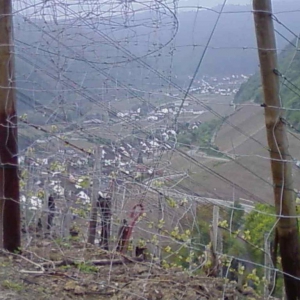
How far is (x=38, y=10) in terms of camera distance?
363 cm

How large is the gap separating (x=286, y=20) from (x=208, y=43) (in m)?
0.48

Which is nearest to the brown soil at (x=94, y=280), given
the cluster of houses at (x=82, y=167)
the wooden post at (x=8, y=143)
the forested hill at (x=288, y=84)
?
the wooden post at (x=8, y=143)

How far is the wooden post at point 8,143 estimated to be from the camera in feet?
12.1

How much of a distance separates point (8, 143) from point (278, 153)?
1.77 metres

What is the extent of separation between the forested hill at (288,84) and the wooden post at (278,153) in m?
0.09

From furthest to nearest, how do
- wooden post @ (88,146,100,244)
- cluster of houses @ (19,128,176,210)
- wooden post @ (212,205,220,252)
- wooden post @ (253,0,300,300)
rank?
1. wooden post @ (88,146,100,244)
2. cluster of houses @ (19,128,176,210)
3. wooden post @ (212,205,220,252)
4. wooden post @ (253,0,300,300)

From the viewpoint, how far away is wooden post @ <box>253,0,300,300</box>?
3.03 m

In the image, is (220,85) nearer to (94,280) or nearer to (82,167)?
(82,167)

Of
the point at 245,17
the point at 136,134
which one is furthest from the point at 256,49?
the point at 136,134

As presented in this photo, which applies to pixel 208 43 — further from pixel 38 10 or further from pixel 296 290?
pixel 296 290

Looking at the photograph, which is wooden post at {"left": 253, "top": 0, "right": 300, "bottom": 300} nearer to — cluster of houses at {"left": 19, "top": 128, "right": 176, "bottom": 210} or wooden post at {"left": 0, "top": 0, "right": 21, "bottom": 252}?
cluster of houses at {"left": 19, "top": 128, "right": 176, "bottom": 210}

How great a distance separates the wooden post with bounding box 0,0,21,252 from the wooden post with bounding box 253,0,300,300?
64.3 inches

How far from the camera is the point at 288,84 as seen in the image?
3.18 m

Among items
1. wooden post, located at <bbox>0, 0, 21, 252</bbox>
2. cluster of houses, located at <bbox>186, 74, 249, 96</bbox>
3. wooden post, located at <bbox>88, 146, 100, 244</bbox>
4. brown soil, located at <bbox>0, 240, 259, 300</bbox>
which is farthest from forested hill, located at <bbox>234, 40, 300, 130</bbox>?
wooden post, located at <bbox>0, 0, 21, 252</bbox>
